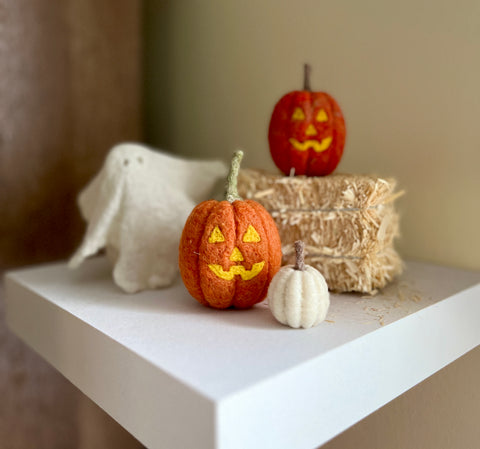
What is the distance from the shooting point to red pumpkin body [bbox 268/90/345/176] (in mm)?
788

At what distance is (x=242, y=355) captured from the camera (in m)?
0.54

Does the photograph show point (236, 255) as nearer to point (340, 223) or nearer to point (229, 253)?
point (229, 253)

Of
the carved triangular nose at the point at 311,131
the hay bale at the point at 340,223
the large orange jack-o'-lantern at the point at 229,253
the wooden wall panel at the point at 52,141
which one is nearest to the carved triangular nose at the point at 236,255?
the large orange jack-o'-lantern at the point at 229,253

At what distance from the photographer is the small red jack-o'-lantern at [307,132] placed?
31.0 inches

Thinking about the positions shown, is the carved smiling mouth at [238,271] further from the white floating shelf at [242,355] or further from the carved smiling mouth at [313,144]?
the carved smiling mouth at [313,144]

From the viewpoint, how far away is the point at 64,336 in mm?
708

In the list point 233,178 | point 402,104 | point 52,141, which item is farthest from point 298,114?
point 52,141

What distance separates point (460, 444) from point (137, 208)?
2.35 feet

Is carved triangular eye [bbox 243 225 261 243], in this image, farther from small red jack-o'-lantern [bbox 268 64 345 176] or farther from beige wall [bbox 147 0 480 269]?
beige wall [bbox 147 0 480 269]

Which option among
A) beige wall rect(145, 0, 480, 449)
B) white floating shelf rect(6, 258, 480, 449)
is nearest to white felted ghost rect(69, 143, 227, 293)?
white floating shelf rect(6, 258, 480, 449)

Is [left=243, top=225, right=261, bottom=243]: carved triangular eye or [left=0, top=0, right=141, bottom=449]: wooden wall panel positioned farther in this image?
[left=0, top=0, right=141, bottom=449]: wooden wall panel

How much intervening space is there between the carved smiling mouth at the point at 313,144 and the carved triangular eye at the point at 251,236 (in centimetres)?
20

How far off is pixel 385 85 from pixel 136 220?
1.85 ft

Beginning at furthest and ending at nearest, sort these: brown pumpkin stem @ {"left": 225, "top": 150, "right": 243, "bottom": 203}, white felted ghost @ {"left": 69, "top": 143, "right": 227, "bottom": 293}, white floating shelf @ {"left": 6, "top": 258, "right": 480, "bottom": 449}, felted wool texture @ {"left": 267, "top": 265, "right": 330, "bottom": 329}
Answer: white felted ghost @ {"left": 69, "top": 143, "right": 227, "bottom": 293}, brown pumpkin stem @ {"left": 225, "top": 150, "right": 243, "bottom": 203}, felted wool texture @ {"left": 267, "top": 265, "right": 330, "bottom": 329}, white floating shelf @ {"left": 6, "top": 258, "right": 480, "bottom": 449}
